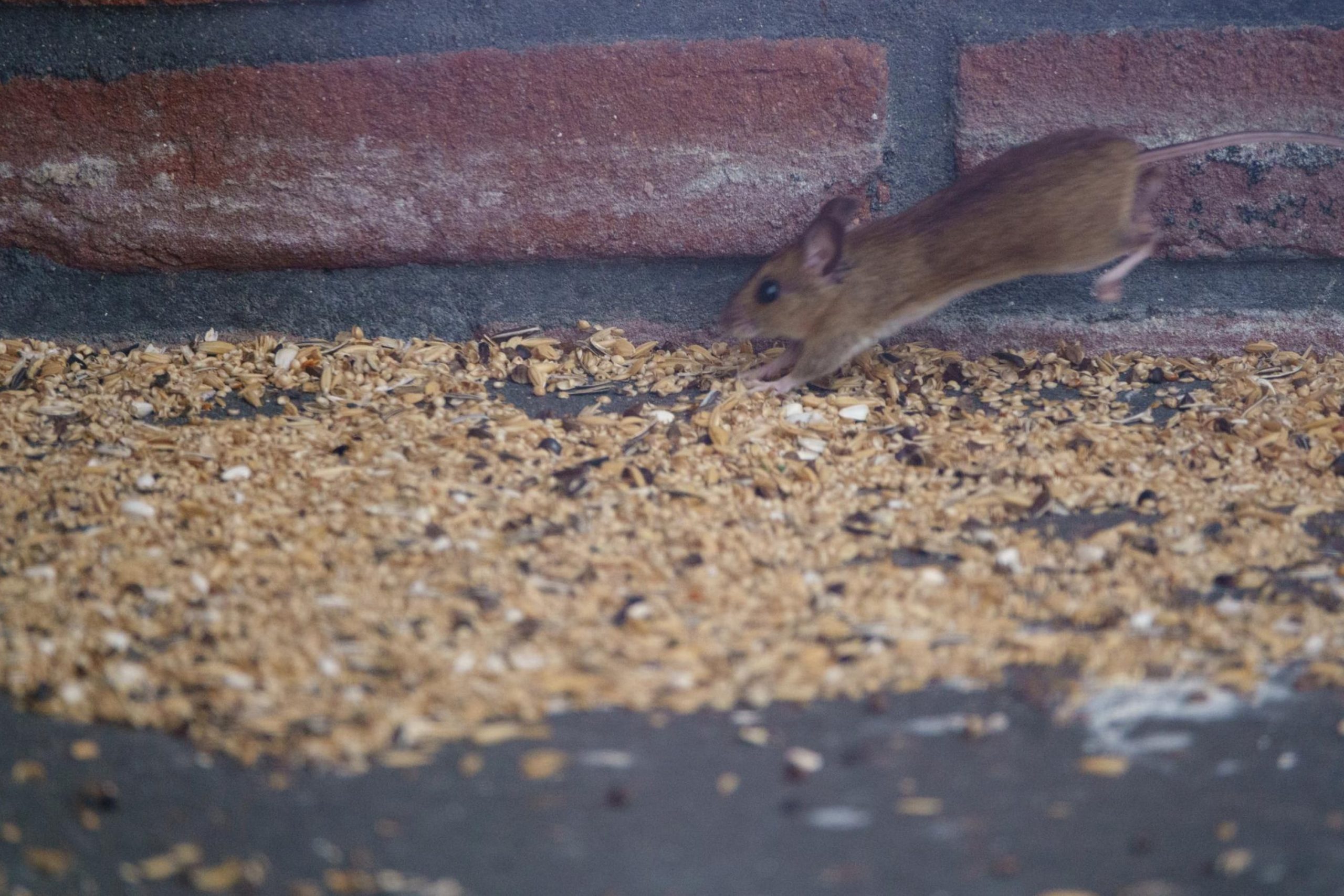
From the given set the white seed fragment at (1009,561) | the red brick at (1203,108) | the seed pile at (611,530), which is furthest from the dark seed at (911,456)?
the red brick at (1203,108)

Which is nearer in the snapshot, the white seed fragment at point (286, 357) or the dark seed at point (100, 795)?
the dark seed at point (100, 795)

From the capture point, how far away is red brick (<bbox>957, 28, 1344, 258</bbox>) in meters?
2.14

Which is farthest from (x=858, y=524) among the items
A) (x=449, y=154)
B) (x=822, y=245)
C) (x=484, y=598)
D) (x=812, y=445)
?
(x=449, y=154)

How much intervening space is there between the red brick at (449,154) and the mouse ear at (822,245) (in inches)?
7.0

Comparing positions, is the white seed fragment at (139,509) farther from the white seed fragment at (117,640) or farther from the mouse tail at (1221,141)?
the mouse tail at (1221,141)

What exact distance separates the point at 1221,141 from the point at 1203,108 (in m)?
0.19

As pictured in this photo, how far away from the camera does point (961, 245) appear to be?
2035 mm

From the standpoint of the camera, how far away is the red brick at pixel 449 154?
2.17m

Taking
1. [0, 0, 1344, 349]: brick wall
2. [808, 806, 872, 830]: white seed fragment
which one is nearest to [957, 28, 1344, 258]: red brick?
[0, 0, 1344, 349]: brick wall

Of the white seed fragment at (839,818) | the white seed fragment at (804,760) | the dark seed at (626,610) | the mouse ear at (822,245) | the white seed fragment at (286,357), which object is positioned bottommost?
the white seed fragment at (839,818)

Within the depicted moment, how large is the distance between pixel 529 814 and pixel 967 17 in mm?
1781

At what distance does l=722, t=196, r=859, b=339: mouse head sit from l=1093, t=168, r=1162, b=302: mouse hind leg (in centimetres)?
51

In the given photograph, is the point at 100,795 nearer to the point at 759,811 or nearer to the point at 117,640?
the point at 117,640

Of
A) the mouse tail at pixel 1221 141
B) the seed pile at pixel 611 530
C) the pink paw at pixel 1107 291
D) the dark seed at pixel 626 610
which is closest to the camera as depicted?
the seed pile at pixel 611 530
